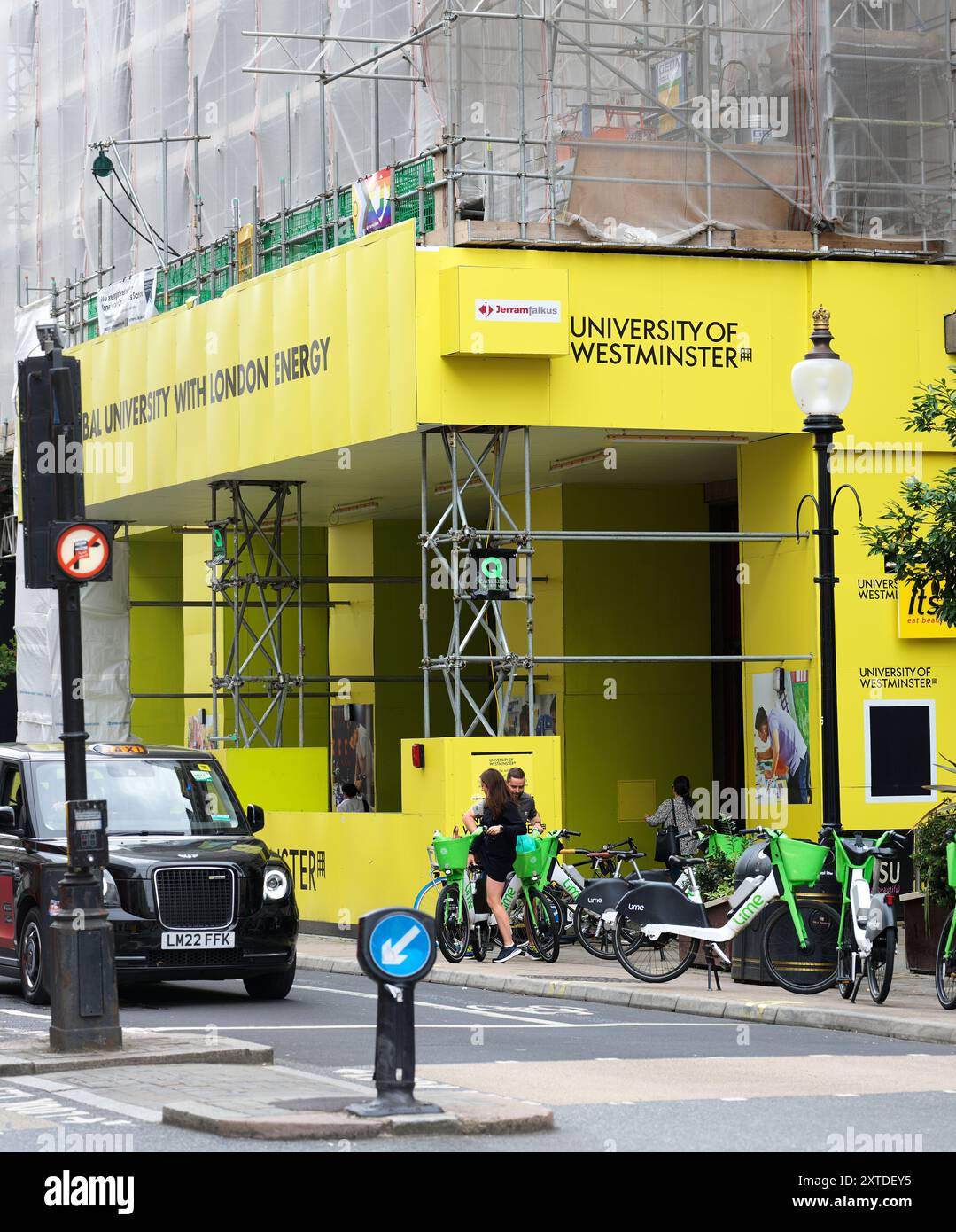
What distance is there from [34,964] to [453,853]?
494cm

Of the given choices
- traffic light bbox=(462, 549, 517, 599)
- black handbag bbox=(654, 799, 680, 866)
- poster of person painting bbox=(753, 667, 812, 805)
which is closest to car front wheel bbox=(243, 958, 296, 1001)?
traffic light bbox=(462, 549, 517, 599)

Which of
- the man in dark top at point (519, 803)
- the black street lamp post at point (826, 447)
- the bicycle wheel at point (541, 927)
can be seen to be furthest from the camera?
the man in dark top at point (519, 803)

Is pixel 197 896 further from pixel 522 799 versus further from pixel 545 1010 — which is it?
pixel 522 799

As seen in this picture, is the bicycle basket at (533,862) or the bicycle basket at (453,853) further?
the bicycle basket at (453,853)

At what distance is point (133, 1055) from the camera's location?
12.1m

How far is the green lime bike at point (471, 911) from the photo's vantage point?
2033 cm

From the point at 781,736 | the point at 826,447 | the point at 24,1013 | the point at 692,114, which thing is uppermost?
the point at 692,114

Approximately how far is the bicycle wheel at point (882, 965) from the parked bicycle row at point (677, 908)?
14 mm

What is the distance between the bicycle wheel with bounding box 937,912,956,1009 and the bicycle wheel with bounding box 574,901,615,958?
4.80m

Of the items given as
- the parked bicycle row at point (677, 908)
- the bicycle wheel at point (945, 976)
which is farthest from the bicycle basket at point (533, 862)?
the bicycle wheel at point (945, 976)

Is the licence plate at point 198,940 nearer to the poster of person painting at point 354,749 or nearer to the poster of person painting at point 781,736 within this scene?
the poster of person painting at point 781,736

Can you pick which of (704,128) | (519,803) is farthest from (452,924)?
(704,128)

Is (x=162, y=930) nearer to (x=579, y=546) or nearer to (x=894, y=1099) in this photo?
(x=894, y=1099)
